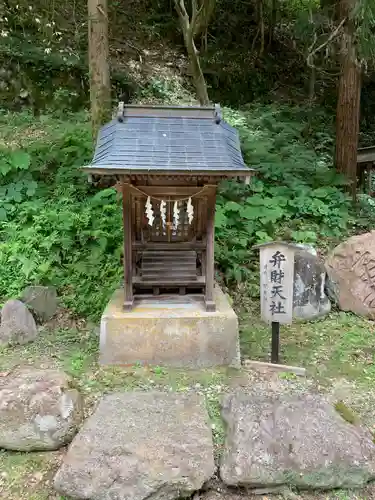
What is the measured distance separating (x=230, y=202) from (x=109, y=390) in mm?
4275

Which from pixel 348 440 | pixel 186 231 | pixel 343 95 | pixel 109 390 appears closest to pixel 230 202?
pixel 186 231

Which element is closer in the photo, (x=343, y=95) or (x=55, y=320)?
(x=55, y=320)

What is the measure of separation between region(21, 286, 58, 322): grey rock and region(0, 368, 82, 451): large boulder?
1.75 m

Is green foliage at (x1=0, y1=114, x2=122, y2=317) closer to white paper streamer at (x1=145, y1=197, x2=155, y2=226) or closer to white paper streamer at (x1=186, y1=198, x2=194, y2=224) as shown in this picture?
white paper streamer at (x1=145, y1=197, x2=155, y2=226)

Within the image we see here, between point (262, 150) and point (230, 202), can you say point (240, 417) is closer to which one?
point (230, 202)

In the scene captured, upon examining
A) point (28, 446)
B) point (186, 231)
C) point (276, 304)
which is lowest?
point (28, 446)

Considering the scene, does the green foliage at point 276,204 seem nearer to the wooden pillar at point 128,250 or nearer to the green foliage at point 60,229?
the green foliage at point 60,229

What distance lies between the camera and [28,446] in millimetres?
3496

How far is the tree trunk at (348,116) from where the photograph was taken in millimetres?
8023

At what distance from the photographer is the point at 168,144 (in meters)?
4.46

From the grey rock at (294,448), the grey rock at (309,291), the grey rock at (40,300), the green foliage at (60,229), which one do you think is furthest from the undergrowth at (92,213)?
the grey rock at (294,448)

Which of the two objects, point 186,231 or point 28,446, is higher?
point 186,231

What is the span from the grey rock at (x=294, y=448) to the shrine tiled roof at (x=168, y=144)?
228 centimetres

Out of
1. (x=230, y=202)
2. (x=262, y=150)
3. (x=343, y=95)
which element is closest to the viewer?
(x=230, y=202)
